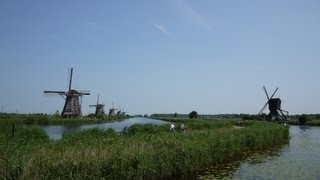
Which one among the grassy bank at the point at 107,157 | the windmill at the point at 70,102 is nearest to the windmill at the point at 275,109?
the windmill at the point at 70,102

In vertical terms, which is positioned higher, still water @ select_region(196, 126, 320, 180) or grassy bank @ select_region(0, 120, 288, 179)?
grassy bank @ select_region(0, 120, 288, 179)

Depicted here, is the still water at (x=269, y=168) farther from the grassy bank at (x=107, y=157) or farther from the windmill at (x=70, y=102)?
the windmill at (x=70, y=102)

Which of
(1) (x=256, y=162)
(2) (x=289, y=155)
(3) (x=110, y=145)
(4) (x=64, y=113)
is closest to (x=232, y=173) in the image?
(1) (x=256, y=162)

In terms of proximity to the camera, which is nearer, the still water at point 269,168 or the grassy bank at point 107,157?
the grassy bank at point 107,157

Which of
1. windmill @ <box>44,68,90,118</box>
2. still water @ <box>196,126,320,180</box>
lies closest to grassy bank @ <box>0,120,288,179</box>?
still water @ <box>196,126,320,180</box>

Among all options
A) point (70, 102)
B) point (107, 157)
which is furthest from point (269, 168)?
point (70, 102)

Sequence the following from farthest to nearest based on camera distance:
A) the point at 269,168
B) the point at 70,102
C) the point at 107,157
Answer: the point at 70,102, the point at 269,168, the point at 107,157

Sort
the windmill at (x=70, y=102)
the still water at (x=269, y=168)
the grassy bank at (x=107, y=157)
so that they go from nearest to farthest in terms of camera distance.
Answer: the grassy bank at (x=107, y=157), the still water at (x=269, y=168), the windmill at (x=70, y=102)

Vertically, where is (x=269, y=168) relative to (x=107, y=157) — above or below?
below

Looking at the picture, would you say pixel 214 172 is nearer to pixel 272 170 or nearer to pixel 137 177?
pixel 272 170

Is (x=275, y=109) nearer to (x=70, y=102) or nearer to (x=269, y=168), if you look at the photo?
(x=70, y=102)

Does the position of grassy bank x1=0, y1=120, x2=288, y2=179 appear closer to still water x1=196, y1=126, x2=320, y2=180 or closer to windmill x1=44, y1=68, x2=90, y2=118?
still water x1=196, y1=126, x2=320, y2=180

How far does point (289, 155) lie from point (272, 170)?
8479mm

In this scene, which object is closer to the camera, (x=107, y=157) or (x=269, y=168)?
(x=107, y=157)
